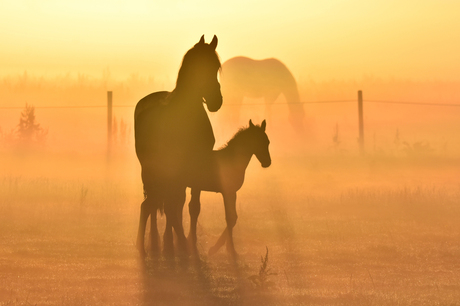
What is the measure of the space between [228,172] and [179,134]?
2.90ft

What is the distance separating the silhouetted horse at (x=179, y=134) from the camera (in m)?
7.20

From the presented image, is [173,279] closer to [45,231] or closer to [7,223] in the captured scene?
[45,231]

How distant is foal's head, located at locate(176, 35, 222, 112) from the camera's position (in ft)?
23.5

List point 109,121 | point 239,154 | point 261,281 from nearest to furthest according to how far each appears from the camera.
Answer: point 261,281
point 239,154
point 109,121

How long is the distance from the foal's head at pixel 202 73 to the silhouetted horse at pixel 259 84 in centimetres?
1221

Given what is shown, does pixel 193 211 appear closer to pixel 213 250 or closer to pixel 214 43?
pixel 213 250

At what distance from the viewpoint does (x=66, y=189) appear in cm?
1336

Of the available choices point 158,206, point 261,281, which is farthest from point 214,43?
point 261,281

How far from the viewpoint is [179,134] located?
729 cm

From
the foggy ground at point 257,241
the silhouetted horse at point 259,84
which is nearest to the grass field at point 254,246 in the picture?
the foggy ground at point 257,241

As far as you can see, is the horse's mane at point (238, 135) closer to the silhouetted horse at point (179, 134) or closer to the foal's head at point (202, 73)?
the silhouetted horse at point (179, 134)

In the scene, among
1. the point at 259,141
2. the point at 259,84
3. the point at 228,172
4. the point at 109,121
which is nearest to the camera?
the point at 228,172

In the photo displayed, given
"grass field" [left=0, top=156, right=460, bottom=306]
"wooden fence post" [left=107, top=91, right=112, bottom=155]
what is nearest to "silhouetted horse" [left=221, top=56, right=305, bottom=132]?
"wooden fence post" [left=107, top=91, right=112, bottom=155]

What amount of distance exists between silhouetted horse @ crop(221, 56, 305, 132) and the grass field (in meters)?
5.50
